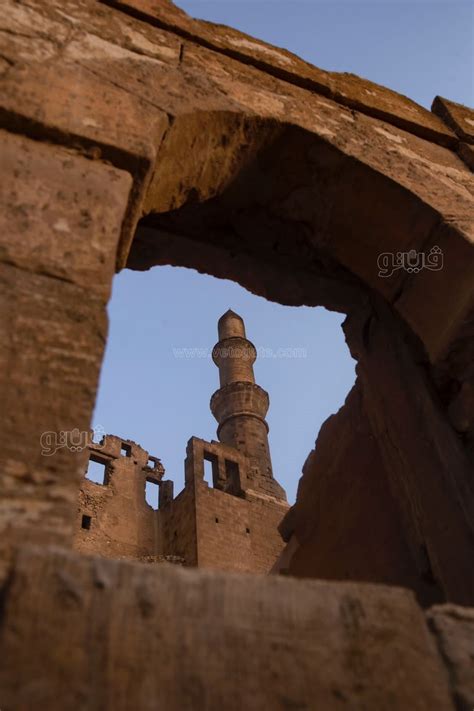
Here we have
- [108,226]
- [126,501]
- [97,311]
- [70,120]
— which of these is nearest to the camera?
[97,311]

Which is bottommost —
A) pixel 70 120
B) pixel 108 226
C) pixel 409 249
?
pixel 108 226

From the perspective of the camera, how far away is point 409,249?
9.35 ft

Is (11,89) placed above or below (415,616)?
above

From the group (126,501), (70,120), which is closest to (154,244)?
(70,120)

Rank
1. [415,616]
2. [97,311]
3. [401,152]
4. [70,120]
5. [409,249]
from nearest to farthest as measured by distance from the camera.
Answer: [415,616]
[97,311]
[70,120]
[409,249]
[401,152]

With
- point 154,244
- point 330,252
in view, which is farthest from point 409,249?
point 154,244

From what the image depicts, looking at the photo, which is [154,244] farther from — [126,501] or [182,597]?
[126,501]

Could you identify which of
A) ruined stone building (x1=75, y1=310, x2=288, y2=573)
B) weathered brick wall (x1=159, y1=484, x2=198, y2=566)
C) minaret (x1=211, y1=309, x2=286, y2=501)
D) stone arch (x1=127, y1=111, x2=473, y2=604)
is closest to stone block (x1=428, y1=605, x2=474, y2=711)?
stone arch (x1=127, y1=111, x2=473, y2=604)

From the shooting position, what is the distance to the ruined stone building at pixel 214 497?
18422 mm

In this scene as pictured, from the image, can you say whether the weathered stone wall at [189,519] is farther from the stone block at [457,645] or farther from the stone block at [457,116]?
the stone block at [457,645]

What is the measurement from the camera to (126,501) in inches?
879

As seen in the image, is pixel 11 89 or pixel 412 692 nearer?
pixel 412 692

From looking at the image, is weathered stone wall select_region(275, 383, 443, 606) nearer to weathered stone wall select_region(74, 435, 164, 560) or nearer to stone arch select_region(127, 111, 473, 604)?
stone arch select_region(127, 111, 473, 604)

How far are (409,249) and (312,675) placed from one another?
87.0 inches
